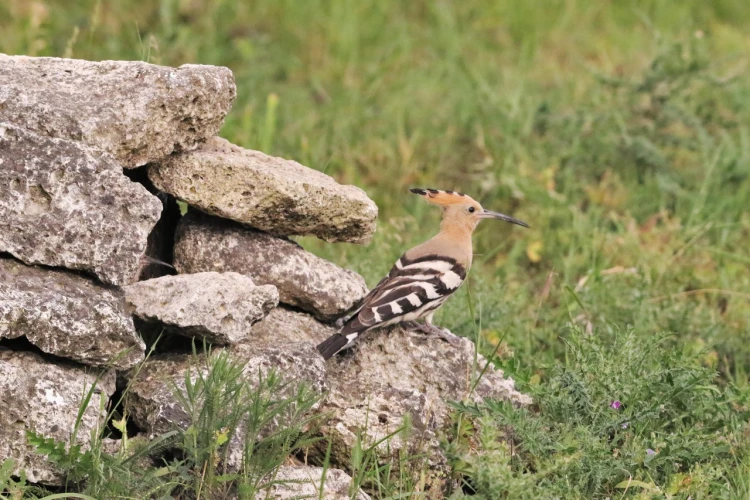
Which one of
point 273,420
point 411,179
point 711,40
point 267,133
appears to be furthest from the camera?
point 711,40

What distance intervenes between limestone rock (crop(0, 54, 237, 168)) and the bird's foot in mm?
1176

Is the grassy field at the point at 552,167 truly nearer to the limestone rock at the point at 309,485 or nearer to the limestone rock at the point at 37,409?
the limestone rock at the point at 309,485

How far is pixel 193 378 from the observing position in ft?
12.5

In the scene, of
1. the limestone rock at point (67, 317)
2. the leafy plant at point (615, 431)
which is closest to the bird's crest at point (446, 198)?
the leafy plant at point (615, 431)

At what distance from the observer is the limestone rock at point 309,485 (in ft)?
11.8

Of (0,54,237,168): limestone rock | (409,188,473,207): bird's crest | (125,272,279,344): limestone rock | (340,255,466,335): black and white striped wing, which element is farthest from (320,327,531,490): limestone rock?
(0,54,237,168): limestone rock

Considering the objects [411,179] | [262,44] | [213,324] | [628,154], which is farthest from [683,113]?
[213,324]

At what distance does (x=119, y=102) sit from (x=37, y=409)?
109 cm

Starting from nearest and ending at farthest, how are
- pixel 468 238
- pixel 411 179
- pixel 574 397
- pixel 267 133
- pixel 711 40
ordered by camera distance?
1. pixel 574 397
2. pixel 468 238
3. pixel 267 133
4. pixel 411 179
5. pixel 711 40

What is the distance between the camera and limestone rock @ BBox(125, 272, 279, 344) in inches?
149

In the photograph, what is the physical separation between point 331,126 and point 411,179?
78cm

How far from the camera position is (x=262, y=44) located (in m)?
8.94

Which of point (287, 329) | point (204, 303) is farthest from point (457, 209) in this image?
point (204, 303)

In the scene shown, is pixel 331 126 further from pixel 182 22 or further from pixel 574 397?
pixel 574 397
